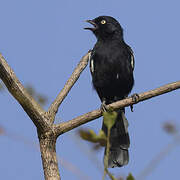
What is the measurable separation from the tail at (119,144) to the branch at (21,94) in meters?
1.67

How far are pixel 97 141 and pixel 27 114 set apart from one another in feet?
8.05

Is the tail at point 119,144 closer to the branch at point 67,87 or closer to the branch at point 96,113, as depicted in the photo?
the branch at point 96,113

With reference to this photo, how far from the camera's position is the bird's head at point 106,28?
7.30 metres

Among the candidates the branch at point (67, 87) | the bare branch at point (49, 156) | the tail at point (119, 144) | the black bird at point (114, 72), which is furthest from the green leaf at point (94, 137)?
the black bird at point (114, 72)

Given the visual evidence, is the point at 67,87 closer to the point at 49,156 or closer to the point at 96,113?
the point at 96,113

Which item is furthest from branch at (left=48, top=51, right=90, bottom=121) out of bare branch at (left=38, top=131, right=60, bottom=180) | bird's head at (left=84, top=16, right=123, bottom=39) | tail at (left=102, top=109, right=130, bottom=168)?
bird's head at (left=84, top=16, right=123, bottom=39)

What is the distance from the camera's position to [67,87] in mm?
4543

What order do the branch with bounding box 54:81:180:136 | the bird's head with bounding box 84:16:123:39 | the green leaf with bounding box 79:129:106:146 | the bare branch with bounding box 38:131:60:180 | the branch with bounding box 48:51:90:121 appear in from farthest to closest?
the bird's head with bounding box 84:16:123:39
the branch with bounding box 48:51:90:121
the branch with bounding box 54:81:180:136
the bare branch with bounding box 38:131:60:180
the green leaf with bounding box 79:129:106:146

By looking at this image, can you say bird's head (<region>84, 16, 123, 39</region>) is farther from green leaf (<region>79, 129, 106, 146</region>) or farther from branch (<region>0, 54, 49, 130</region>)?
green leaf (<region>79, 129, 106, 146</region>)

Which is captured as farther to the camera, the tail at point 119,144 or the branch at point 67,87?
the tail at point 119,144

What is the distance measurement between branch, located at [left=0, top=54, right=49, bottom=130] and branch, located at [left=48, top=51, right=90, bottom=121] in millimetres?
236

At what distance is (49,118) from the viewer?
3.95 meters

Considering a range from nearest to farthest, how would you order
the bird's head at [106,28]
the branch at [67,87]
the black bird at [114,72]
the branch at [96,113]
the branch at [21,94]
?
the branch at [21,94]
the branch at [96,113]
the branch at [67,87]
the black bird at [114,72]
the bird's head at [106,28]

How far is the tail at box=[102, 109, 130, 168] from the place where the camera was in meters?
5.15
